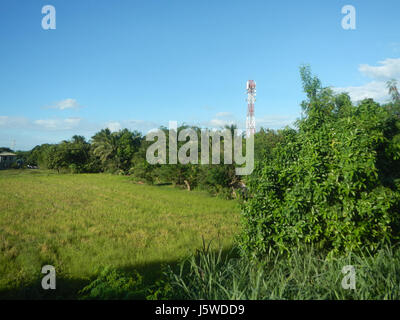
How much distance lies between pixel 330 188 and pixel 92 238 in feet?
26.0

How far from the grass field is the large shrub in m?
1.90

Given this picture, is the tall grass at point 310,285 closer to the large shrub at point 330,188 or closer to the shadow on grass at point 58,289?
the large shrub at point 330,188

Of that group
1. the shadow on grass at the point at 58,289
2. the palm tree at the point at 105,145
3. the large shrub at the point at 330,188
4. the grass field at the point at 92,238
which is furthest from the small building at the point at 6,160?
the large shrub at the point at 330,188

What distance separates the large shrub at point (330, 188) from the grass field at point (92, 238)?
1.90 meters

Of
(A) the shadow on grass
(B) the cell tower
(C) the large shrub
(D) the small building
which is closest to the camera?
(C) the large shrub

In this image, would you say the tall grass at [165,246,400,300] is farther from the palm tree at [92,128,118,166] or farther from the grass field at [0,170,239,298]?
the palm tree at [92,128,118,166]

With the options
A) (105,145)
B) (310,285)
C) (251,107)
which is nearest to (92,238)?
(310,285)

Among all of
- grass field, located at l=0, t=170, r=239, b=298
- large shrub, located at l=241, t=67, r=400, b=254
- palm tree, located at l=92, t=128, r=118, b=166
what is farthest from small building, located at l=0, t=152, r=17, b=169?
large shrub, located at l=241, t=67, r=400, b=254

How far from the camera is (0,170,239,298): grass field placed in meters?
5.64

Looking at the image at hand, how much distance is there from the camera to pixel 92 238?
344 inches

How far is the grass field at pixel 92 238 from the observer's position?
5.64m

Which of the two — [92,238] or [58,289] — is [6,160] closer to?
[92,238]

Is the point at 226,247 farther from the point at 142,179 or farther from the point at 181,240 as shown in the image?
the point at 142,179

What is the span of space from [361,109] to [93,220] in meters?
11.4
